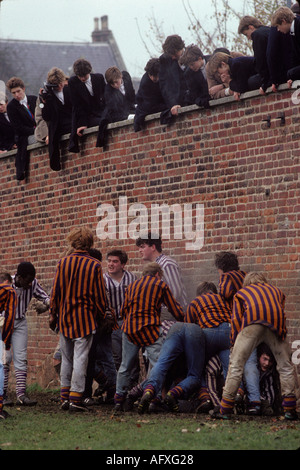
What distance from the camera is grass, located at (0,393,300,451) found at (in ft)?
23.8

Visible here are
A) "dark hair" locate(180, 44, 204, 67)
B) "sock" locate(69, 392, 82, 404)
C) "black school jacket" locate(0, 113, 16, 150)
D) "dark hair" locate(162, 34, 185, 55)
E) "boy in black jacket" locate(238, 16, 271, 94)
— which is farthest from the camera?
"black school jacket" locate(0, 113, 16, 150)

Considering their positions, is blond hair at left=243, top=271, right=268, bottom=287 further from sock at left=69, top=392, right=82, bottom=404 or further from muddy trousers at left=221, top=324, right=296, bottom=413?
sock at left=69, top=392, right=82, bottom=404

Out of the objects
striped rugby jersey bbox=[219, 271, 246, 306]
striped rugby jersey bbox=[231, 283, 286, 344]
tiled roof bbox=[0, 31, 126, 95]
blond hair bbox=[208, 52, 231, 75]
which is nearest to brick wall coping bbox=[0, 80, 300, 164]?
blond hair bbox=[208, 52, 231, 75]

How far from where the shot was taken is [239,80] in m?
10.9

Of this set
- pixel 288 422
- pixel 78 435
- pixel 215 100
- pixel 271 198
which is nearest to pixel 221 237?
pixel 271 198

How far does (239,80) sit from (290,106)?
38.1 inches

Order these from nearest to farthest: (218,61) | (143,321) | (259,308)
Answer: (259,308) < (143,321) < (218,61)

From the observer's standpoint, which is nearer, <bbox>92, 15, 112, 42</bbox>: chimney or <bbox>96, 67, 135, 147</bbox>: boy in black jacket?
<bbox>96, 67, 135, 147</bbox>: boy in black jacket

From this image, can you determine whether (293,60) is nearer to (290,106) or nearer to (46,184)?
(290,106)

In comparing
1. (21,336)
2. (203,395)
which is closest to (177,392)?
(203,395)

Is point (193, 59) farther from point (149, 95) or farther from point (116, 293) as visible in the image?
point (116, 293)

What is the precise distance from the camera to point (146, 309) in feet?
32.9

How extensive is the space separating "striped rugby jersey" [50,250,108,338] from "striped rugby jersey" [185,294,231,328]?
1.16 metres

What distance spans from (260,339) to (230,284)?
3.50 ft
